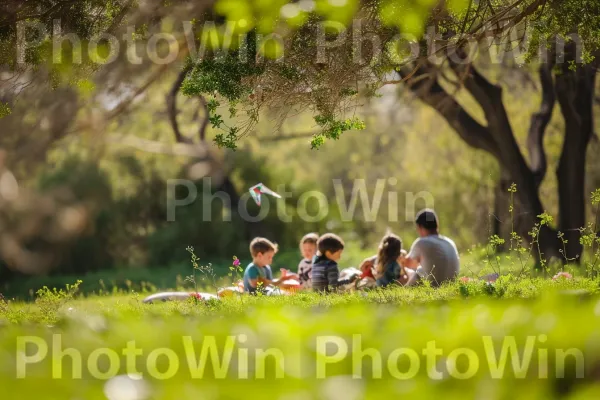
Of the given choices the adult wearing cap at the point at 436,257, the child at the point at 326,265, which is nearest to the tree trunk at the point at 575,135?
the adult wearing cap at the point at 436,257

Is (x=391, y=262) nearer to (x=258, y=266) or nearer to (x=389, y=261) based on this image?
(x=389, y=261)

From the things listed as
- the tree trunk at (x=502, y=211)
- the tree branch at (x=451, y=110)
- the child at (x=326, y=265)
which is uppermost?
the tree branch at (x=451, y=110)

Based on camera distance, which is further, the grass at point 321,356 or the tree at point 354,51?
the tree at point 354,51

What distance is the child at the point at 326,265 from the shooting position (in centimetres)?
1016

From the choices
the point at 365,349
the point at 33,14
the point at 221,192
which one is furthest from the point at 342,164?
the point at 365,349

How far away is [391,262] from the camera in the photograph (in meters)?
10.1

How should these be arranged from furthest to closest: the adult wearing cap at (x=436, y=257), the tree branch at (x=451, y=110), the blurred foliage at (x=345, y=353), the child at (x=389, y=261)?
1. the tree branch at (x=451, y=110)
2. the child at (x=389, y=261)
3. the adult wearing cap at (x=436, y=257)
4. the blurred foliage at (x=345, y=353)

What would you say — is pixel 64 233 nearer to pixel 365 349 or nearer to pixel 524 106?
pixel 524 106

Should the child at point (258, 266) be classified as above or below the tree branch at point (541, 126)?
below

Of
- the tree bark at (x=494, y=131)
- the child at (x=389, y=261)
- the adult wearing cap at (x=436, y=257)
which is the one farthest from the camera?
the tree bark at (x=494, y=131)

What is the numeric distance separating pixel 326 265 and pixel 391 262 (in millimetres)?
790

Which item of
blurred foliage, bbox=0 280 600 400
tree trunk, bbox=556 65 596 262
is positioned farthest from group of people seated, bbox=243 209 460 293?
blurred foliage, bbox=0 280 600 400

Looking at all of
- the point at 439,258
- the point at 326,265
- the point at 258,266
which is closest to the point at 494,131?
the point at 439,258

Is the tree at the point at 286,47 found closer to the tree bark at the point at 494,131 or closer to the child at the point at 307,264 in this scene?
the child at the point at 307,264
